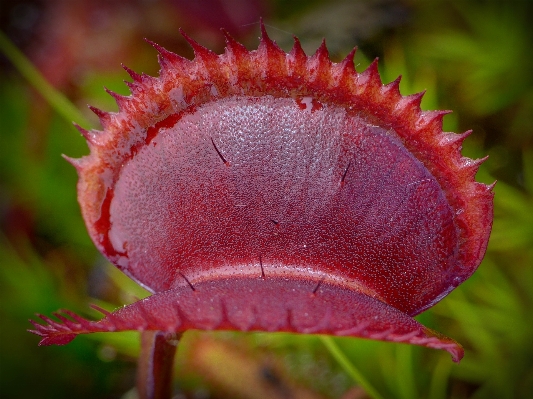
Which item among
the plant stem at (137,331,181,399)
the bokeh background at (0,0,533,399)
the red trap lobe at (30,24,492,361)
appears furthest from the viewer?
the bokeh background at (0,0,533,399)

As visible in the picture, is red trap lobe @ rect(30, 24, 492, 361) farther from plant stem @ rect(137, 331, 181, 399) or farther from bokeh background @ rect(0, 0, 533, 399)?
bokeh background @ rect(0, 0, 533, 399)

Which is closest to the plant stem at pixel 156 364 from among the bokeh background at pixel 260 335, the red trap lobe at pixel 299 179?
the red trap lobe at pixel 299 179

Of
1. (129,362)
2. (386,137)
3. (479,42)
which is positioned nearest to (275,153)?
(386,137)

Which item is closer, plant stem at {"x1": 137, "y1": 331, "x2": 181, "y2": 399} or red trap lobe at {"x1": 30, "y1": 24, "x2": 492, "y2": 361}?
red trap lobe at {"x1": 30, "y1": 24, "x2": 492, "y2": 361}

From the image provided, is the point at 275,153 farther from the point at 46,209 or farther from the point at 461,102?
the point at 46,209

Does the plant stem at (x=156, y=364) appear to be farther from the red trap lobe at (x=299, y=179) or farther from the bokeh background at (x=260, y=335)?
the bokeh background at (x=260, y=335)

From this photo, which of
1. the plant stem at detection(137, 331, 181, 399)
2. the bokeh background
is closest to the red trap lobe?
the plant stem at detection(137, 331, 181, 399)

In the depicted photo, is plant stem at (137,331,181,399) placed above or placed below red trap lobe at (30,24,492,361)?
below

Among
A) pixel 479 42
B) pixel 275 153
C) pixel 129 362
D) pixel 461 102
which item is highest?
pixel 479 42
